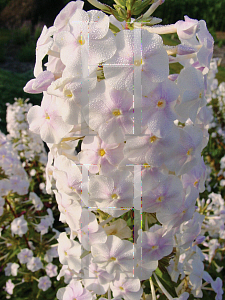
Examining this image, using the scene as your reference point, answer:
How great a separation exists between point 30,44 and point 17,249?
725 cm

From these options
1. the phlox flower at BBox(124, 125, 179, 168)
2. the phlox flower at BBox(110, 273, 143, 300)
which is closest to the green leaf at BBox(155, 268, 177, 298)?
the phlox flower at BBox(110, 273, 143, 300)

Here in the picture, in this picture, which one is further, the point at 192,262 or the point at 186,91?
the point at 192,262

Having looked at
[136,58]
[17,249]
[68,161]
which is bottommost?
[17,249]

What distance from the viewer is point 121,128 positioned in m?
0.66

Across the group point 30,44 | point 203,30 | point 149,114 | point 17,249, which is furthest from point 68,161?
point 30,44

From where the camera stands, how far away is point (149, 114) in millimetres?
645

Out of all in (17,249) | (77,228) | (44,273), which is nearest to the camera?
(77,228)

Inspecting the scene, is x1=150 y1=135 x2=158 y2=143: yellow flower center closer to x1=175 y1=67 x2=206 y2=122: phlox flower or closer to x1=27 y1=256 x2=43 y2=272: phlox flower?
x1=175 y1=67 x2=206 y2=122: phlox flower

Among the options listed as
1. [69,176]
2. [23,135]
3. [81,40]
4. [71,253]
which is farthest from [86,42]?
[23,135]

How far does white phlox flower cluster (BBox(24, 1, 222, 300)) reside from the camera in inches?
24.9

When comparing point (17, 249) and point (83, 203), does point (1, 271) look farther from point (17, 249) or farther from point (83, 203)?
point (83, 203)

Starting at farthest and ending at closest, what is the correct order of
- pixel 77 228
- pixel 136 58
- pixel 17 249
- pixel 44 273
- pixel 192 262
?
1. pixel 44 273
2. pixel 17 249
3. pixel 192 262
4. pixel 77 228
5. pixel 136 58

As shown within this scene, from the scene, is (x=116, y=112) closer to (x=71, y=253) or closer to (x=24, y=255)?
(x=71, y=253)

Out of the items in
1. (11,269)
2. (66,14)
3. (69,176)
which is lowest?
(11,269)
